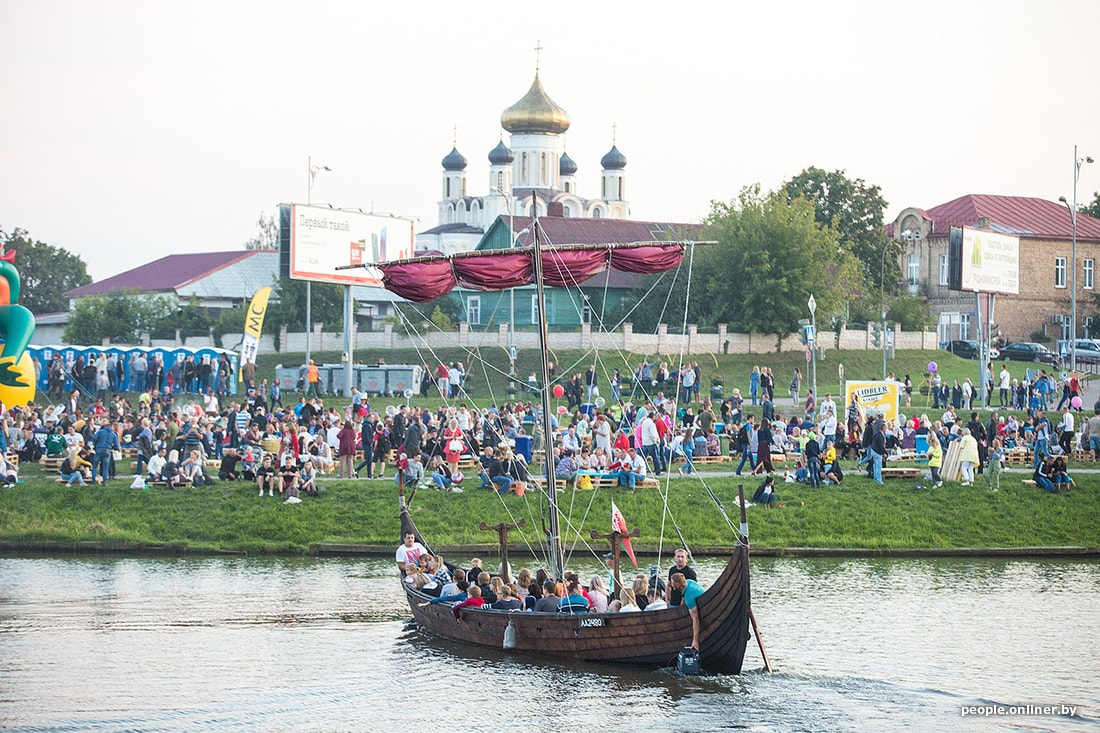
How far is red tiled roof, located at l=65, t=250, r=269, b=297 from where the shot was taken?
9612cm

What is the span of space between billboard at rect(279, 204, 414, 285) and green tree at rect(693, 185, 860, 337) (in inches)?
629

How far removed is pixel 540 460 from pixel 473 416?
6.02 meters

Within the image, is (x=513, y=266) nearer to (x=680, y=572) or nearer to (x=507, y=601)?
(x=507, y=601)

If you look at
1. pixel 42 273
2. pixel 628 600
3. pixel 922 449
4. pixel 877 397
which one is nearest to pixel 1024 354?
pixel 877 397

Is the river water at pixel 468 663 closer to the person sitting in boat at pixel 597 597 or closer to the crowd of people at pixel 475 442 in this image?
the person sitting in boat at pixel 597 597

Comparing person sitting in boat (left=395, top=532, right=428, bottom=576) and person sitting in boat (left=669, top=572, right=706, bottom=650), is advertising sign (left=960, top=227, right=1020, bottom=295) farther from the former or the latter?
person sitting in boat (left=669, top=572, right=706, bottom=650)

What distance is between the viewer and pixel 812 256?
6594 cm

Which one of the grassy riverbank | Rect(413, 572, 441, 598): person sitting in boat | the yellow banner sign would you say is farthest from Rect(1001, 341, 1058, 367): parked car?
Rect(413, 572, 441, 598): person sitting in boat

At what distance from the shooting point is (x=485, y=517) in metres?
31.8

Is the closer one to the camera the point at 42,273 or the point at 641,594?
the point at 641,594

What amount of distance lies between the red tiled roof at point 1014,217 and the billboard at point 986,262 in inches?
917

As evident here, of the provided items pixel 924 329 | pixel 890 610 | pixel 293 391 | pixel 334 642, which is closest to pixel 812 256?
pixel 924 329

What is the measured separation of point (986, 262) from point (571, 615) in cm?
4004

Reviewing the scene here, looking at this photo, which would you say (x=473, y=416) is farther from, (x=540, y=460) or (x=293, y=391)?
(x=293, y=391)
